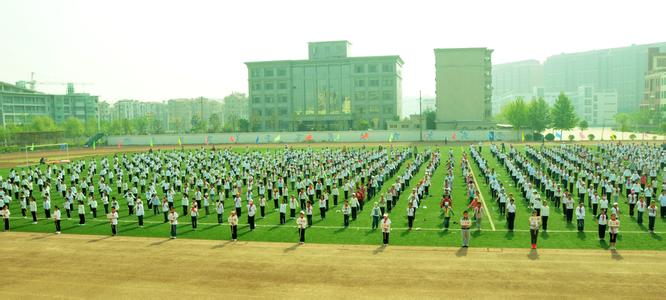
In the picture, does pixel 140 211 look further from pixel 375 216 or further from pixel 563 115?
pixel 563 115

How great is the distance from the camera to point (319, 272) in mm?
14594

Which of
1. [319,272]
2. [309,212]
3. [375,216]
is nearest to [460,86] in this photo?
[375,216]

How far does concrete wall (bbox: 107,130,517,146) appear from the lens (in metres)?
72.1

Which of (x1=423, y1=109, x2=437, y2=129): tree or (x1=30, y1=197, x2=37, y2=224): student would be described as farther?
(x1=423, y1=109, x2=437, y2=129): tree

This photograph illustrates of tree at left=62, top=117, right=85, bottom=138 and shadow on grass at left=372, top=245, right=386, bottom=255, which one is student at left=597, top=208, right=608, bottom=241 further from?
tree at left=62, top=117, right=85, bottom=138

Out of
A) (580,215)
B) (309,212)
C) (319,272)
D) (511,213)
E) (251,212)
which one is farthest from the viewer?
(309,212)

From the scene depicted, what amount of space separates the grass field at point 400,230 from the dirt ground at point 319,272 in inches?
38.4

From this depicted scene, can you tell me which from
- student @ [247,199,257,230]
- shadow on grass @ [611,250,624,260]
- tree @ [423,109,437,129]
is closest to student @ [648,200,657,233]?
shadow on grass @ [611,250,624,260]

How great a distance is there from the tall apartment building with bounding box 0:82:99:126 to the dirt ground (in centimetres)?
11878

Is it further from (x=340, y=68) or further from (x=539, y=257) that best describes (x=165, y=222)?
(x=340, y=68)

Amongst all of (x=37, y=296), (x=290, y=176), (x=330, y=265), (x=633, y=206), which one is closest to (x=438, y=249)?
(x=330, y=265)

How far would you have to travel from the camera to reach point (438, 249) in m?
16.6

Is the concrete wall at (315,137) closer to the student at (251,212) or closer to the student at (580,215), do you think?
the student at (251,212)

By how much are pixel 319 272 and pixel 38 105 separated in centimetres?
14301
